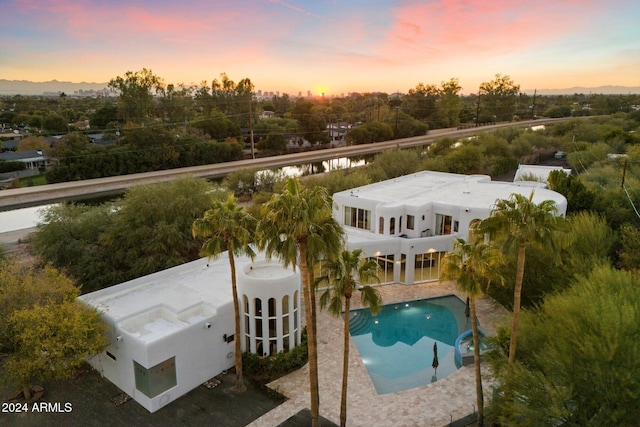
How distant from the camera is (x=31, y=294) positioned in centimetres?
1606

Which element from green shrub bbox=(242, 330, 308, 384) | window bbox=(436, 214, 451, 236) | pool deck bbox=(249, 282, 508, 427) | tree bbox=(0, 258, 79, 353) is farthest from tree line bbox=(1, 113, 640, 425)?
window bbox=(436, 214, 451, 236)

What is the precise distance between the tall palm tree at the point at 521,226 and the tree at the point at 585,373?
125 centimetres

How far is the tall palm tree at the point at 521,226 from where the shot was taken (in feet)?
41.0

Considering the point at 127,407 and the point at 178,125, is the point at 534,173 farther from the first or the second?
the point at 178,125

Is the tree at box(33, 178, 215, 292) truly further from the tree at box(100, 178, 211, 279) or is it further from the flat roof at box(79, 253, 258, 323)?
the flat roof at box(79, 253, 258, 323)

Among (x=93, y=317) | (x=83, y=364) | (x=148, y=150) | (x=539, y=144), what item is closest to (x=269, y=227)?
(x=93, y=317)

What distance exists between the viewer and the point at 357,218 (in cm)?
3084

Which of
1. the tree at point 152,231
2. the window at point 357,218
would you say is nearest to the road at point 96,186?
the tree at point 152,231

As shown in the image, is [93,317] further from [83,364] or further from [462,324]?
[462,324]

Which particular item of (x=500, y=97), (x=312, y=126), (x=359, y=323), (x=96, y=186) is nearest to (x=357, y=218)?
(x=359, y=323)

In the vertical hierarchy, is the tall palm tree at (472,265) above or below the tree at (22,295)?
above

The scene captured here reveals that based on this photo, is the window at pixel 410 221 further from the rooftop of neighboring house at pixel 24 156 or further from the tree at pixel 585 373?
the rooftop of neighboring house at pixel 24 156

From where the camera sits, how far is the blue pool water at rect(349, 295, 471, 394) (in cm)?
1861

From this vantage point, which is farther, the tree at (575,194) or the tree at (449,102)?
the tree at (449,102)
